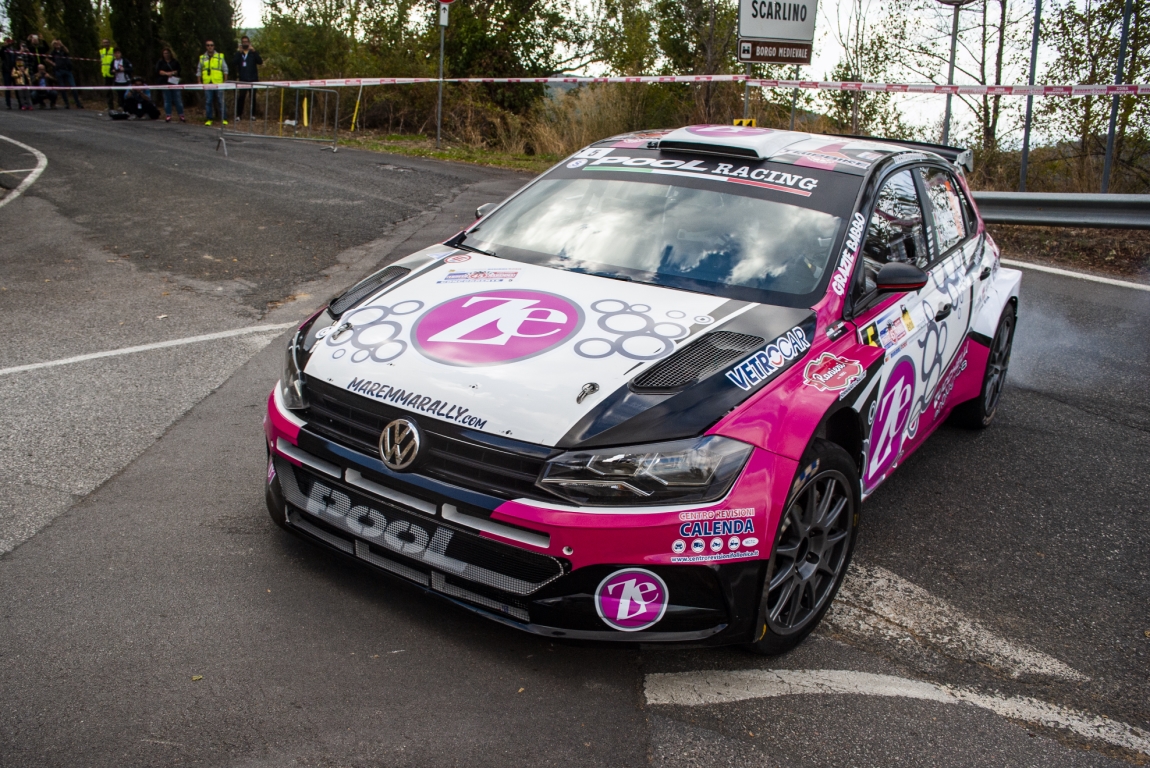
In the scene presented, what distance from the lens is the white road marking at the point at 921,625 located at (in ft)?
11.2

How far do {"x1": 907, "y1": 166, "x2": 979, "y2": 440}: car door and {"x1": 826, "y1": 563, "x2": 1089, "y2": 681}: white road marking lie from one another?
83 cm

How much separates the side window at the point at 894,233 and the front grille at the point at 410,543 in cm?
179

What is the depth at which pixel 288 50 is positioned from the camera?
2844 centimetres

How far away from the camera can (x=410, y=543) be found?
3.16 metres

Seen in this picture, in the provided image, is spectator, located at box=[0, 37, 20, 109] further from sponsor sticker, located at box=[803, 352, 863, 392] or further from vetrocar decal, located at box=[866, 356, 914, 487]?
sponsor sticker, located at box=[803, 352, 863, 392]

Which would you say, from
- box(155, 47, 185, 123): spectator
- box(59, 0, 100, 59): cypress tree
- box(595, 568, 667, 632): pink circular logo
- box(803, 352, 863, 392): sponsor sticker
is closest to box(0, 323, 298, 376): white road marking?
box(595, 568, 667, 632): pink circular logo

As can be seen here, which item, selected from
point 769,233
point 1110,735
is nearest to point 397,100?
point 769,233

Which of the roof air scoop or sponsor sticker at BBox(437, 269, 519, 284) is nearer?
sponsor sticker at BBox(437, 269, 519, 284)

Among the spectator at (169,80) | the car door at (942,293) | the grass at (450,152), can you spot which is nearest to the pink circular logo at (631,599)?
the car door at (942,293)

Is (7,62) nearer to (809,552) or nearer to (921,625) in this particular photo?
(809,552)

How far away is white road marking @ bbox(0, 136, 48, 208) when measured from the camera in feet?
38.3

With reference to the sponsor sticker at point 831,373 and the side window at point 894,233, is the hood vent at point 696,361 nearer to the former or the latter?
the sponsor sticker at point 831,373

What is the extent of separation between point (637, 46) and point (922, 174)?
17647 millimetres

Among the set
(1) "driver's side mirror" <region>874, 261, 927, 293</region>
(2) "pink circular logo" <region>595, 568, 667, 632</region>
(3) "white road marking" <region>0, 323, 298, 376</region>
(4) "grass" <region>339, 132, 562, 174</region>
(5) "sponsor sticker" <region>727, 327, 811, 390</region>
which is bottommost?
(2) "pink circular logo" <region>595, 568, 667, 632</region>
